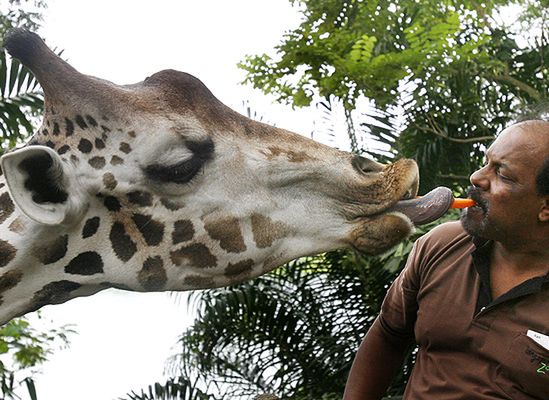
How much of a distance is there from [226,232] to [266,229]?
0.11 meters

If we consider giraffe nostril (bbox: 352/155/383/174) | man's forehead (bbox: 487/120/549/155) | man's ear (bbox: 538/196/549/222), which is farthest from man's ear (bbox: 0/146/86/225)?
man's ear (bbox: 538/196/549/222)

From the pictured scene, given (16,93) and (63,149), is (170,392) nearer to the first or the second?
(16,93)

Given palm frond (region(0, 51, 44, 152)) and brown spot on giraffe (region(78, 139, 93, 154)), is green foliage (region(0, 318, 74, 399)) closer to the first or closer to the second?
palm frond (region(0, 51, 44, 152))

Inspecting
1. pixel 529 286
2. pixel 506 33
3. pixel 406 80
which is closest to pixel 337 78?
pixel 406 80

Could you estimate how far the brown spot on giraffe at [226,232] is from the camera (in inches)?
90.5

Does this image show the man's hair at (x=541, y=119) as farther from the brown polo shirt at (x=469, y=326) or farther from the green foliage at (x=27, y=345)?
the green foliage at (x=27, y=345)

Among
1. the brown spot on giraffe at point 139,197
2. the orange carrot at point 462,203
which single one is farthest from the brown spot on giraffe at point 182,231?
the orange carrot at point 462,203

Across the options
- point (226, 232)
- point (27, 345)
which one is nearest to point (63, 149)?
point (226, 232)

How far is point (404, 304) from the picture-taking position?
2734 mm

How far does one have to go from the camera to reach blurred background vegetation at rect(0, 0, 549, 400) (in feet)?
19.3

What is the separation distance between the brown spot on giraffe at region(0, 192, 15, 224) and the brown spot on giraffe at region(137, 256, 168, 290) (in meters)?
0.38

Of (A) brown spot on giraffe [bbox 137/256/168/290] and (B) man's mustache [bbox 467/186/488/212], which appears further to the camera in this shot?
(B) man's mustache [bbox 467/186/488/212]

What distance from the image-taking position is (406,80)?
613 cm

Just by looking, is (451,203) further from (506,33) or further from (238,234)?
(506,33)
